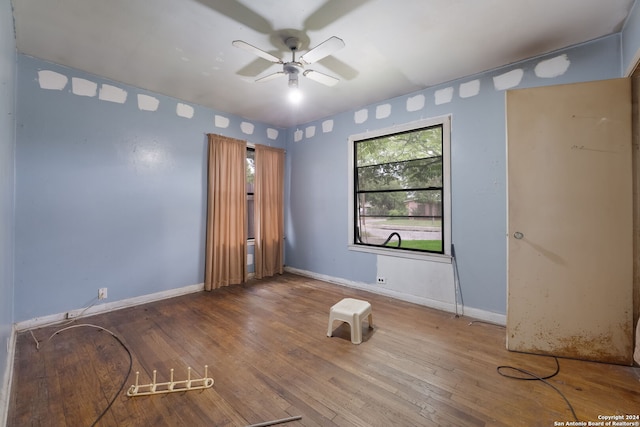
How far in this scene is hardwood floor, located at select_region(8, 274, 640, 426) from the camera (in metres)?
1.59

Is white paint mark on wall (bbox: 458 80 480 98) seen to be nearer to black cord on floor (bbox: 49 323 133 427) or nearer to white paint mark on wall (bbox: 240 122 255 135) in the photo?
white paint mark on wall (bbox: 240 122 255 135)

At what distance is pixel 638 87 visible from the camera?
77.4 inches

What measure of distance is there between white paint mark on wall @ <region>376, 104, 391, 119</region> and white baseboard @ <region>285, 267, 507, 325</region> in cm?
252

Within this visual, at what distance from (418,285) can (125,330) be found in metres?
3.39

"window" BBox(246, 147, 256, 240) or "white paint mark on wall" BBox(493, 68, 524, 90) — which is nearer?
"white paint mark on wall" BBox(493, 68, 524, 90)

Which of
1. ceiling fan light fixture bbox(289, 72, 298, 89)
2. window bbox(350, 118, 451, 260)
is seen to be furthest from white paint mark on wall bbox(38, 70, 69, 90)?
window bbox(350, 118, 451, 260)

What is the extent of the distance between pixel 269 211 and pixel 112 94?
8.82 feet

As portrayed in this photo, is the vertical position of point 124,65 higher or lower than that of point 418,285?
higher

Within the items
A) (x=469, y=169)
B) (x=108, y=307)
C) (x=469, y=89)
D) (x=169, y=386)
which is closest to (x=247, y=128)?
(x=108, y=307)

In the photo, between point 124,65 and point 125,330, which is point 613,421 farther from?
point 124,65

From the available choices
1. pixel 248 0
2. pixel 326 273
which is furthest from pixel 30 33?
pixel 326 273

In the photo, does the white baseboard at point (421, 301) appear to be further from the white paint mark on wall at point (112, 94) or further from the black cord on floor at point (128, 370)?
the white paint mark on wall at point (112, 94)

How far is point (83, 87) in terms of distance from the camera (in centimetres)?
302

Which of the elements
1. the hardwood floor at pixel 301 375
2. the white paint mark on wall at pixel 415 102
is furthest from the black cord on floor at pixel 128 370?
the white paint mark on wall at pixel 415 102
